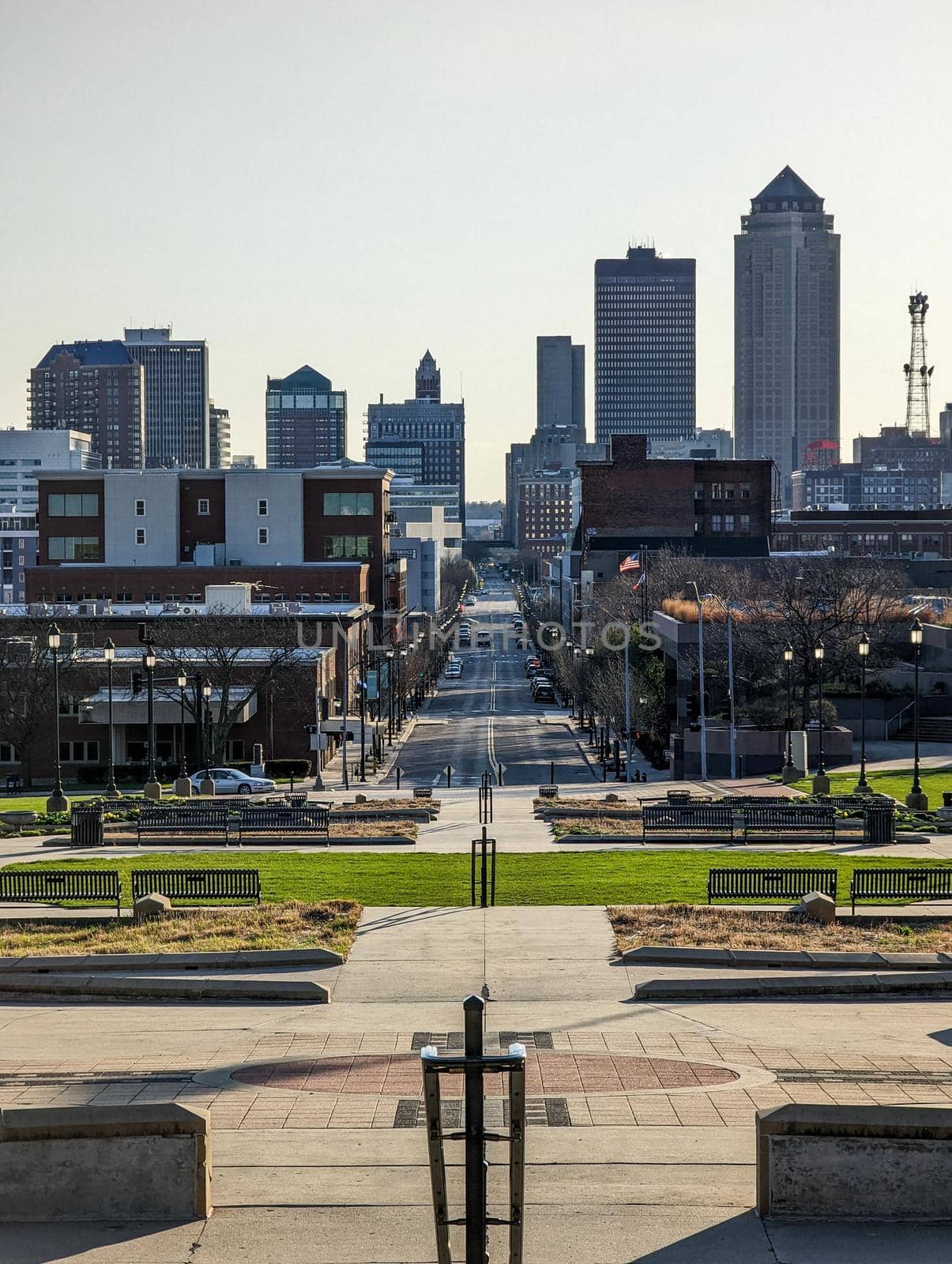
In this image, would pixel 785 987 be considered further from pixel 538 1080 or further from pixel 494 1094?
pixel 494 1094

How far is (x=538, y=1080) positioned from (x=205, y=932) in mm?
10064

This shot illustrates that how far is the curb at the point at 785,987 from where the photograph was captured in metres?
23.0

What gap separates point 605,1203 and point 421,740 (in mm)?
83194

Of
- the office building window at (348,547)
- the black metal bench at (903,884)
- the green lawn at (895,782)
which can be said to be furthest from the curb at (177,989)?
the office building window at (348,547)

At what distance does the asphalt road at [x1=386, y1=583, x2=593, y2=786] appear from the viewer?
76750 millimetres

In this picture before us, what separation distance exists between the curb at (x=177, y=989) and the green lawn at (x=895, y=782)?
3072 cm

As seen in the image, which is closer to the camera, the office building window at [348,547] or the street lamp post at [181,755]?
the street lamp post at [181,755]

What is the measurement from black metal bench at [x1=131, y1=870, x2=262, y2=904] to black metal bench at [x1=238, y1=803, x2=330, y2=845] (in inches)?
427

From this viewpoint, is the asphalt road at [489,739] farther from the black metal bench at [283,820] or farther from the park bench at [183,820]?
the park bench at [183,820]

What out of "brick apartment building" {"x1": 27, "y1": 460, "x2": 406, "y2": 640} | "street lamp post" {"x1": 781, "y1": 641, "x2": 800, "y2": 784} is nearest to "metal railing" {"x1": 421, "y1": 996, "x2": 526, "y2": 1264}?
"street lamp post" {"x1": 781, "y1": 641, "x2": 800, "y2": 784}

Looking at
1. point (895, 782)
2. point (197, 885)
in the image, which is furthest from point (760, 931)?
point (895, 782)

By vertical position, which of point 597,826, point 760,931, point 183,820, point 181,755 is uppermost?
point 760,931

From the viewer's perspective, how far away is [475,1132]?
34.7ft

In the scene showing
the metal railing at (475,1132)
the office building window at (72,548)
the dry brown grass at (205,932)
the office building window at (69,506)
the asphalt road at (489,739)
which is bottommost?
the asphalt road at (489,739)
